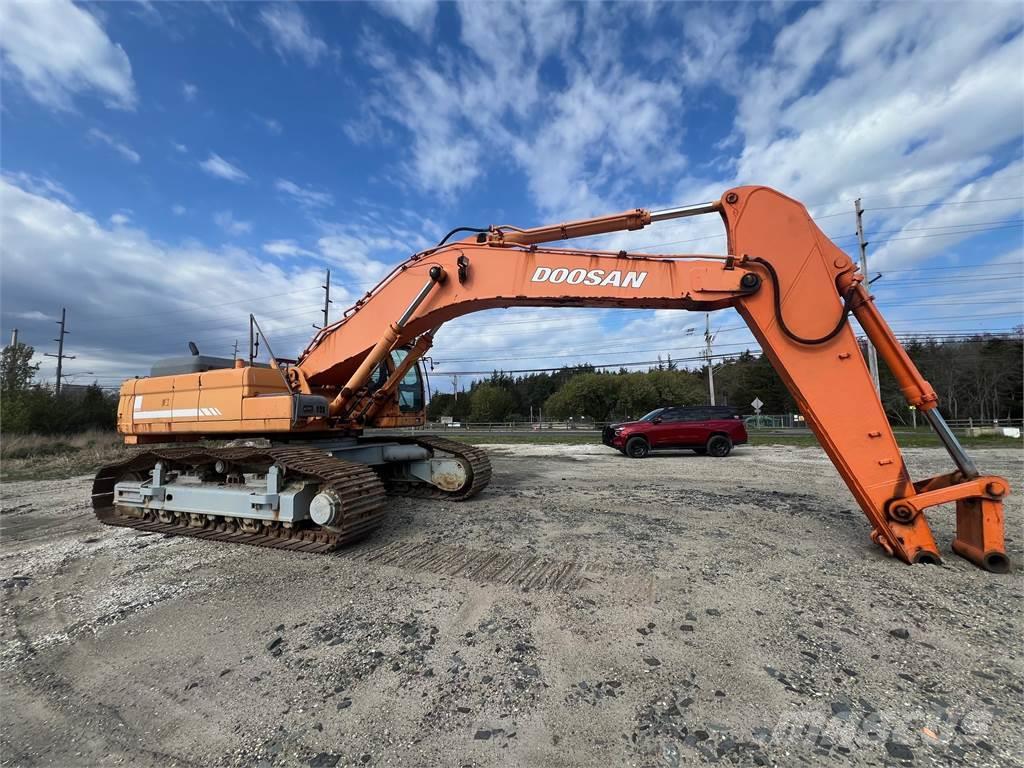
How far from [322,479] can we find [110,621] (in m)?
1.92

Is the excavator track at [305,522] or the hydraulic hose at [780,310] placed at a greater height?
the hydraulic hose at [780,310]

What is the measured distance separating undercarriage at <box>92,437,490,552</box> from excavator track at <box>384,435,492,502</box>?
0.02 metres

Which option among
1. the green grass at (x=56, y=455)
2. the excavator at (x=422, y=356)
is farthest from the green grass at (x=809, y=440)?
the excavator at (x=422, y=356)

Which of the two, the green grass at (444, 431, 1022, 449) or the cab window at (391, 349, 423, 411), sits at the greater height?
the cab window at (391, 349, 423, 411)

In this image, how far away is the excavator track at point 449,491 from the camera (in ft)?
24.1

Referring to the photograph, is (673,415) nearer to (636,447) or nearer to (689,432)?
(689,432)

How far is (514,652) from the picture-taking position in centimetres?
293

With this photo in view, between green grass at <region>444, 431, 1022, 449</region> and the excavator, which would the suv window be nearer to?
green grass at <region>444, 431, 1022, 449</region>

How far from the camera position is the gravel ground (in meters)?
2.19

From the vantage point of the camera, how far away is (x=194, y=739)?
2256 millimetres

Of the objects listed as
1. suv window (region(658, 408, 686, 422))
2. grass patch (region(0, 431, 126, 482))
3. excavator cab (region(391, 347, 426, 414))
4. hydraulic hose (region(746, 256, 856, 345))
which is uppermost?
hydraulic hose (region(746, 256, 856, 345))

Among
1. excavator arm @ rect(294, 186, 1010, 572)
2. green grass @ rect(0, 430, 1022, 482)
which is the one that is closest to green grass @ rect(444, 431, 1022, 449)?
green grass @ rect(0, 430, 1022, 482)

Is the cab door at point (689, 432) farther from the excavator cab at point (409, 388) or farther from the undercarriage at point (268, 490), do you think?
the excavator cab at point (409, 388)

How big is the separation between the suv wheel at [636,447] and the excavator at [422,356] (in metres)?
9.29
